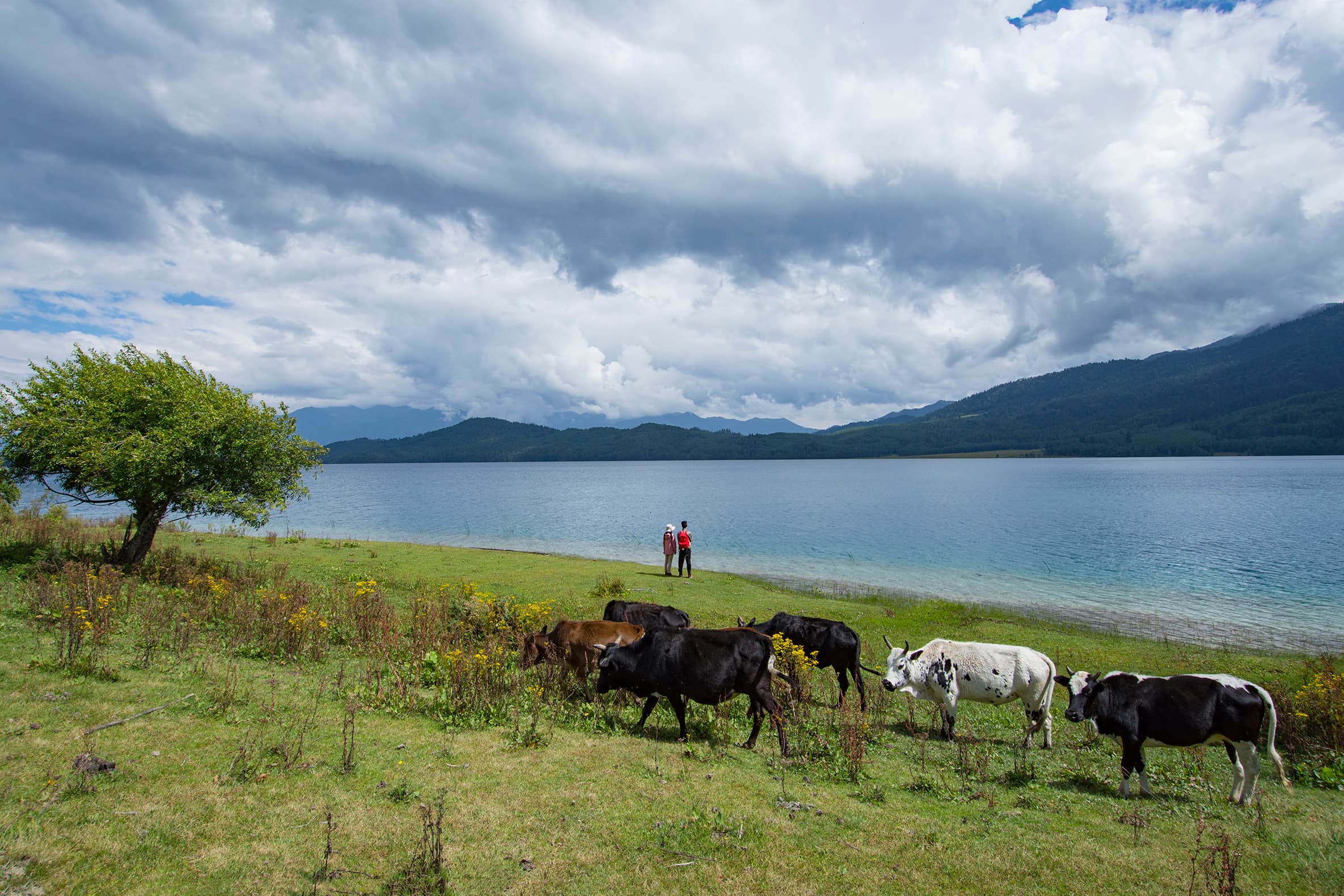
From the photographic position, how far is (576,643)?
1213 centimetres

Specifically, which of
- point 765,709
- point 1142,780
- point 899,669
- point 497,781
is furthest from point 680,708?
point 1142,780

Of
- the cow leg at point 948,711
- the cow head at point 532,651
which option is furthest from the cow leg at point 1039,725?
the cow head at point 532,651

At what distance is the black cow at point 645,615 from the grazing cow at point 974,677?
16.5 feet

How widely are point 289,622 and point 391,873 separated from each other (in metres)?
7.89

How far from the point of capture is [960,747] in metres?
9.86

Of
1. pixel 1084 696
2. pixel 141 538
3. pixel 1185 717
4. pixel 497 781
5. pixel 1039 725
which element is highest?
pixel 141 538

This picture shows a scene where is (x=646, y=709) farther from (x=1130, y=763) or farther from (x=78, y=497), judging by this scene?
(x=78, y=497)

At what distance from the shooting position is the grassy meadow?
5.84 m

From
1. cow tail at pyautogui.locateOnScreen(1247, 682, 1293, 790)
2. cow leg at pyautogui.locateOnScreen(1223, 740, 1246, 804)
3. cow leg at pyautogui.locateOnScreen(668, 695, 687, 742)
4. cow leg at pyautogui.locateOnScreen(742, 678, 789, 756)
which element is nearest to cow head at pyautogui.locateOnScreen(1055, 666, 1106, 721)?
cow leg at pyautogui.locateOnScreen(1223, 740, 1246, 804)

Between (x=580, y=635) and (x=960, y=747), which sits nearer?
(x=960, y=747)

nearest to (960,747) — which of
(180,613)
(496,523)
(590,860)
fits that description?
(590,860)

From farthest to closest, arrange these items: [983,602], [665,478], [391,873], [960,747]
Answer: [665,478], [983,602], [960,747], [391,873]

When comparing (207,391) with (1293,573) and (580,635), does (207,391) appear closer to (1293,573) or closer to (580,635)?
(580,635)

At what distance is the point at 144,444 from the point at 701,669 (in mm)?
16083
